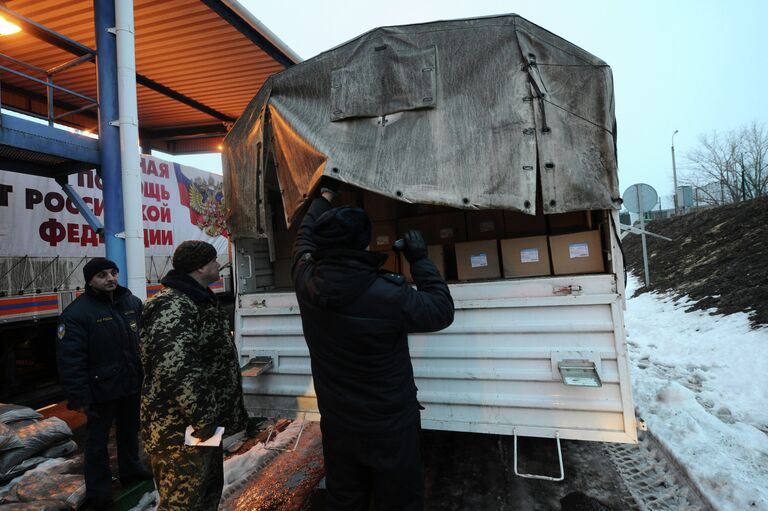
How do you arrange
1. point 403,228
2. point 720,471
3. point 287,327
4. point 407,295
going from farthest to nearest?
point 403,228, point 287,327, point 720,471, point 407,295

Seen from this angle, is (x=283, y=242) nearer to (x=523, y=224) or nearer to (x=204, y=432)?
(x=204, y=432)

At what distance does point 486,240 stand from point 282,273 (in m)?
1.96

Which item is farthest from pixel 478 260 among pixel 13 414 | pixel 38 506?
pixel 13 414

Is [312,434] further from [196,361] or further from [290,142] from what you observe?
[290,142]

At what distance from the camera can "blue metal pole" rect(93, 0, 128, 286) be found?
4.75 meters

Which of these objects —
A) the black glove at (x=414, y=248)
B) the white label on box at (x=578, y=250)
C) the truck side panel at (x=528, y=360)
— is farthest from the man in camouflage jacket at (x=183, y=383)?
the white label on box at (x=578, y=250)

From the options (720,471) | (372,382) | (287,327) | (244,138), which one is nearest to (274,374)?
(287,327)

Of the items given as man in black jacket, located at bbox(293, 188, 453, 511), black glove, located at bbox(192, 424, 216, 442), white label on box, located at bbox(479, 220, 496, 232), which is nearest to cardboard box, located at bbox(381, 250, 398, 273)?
white label on box, located at bbox(479, 220, 496, 232)

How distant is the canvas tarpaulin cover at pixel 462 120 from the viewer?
7.84 ft

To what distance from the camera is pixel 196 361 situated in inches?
84.4

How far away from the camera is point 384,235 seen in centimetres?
346

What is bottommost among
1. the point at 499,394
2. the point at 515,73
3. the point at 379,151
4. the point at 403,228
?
the point at 499,394

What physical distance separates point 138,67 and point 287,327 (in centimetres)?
654

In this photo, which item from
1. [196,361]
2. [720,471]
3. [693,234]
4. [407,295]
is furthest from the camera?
[693,234]
